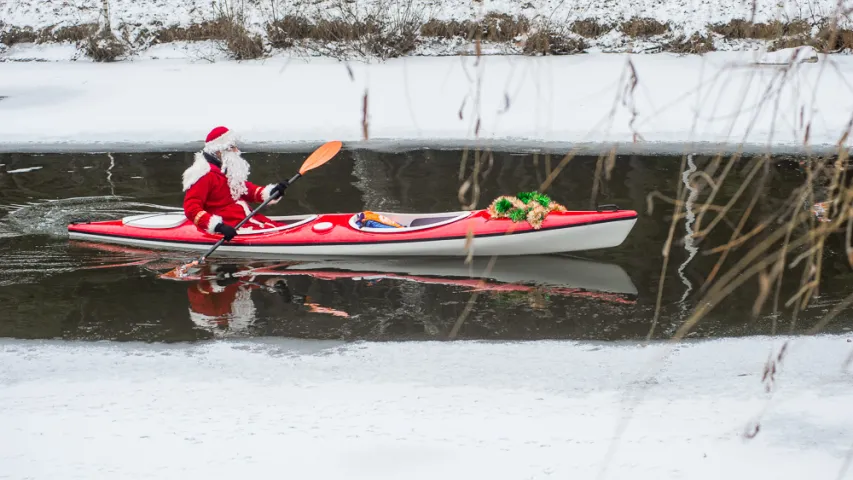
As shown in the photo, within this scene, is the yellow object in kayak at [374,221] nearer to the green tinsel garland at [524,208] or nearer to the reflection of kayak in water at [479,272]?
the reflection of kayak in water at [479,272]

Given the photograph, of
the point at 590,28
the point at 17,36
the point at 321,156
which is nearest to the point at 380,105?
the point at 590,28

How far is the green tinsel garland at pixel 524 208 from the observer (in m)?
5.21

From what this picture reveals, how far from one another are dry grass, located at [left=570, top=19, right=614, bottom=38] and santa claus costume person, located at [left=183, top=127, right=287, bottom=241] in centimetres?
707

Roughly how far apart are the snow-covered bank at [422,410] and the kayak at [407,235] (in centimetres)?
129

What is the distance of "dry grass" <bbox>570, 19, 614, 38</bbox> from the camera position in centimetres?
1179

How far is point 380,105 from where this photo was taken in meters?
9.64

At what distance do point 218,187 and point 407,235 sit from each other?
1.18 metres

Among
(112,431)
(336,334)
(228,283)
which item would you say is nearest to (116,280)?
(228,283)

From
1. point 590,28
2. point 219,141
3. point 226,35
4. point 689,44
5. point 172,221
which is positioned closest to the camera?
point 219,141

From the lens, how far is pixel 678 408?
10.9ft

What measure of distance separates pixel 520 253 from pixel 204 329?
190 cm

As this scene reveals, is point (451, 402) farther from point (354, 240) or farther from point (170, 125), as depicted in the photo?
point (170, 125)

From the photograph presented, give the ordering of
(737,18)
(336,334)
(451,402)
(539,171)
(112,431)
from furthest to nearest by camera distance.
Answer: (737,18) < (539,171) < (336,334) < (451,402) < (112,431)

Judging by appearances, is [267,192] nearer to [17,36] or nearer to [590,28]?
[590,28]
